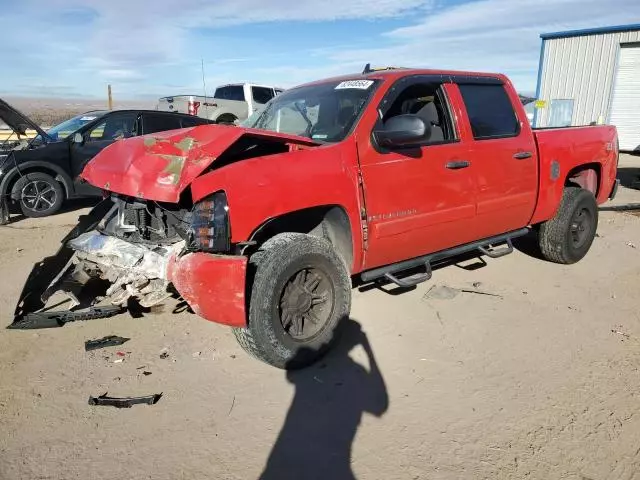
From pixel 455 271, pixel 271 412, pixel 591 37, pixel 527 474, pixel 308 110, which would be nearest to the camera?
pixel 527 474

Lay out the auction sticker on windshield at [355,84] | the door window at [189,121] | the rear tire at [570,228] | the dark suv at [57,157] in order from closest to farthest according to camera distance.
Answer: the auction sticker on windshield at [355,84]
the rear tire at [570,228]
the dark suv at [57,157]
the door window at [189,121]

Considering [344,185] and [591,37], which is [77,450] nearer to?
[344,185]

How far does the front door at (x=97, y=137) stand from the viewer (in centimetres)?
855

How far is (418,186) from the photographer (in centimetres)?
393

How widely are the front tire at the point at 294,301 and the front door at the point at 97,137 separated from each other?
20.2 ft

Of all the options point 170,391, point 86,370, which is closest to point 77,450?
point 170,391

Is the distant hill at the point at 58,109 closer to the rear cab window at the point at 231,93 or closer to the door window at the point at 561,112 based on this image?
the rear cab window at the point at 231,93

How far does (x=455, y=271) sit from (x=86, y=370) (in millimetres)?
3657

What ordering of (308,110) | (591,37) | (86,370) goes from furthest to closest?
1. (591,37)
2. (308,110)
3. (86,370)

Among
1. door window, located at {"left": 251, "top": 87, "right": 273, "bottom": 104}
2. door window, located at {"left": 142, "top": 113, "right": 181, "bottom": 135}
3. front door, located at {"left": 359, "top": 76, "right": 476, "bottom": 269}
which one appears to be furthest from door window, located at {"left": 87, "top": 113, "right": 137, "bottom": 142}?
door window, located at {"left": 251, "top": 87, "right": 273, "bottom": 104}

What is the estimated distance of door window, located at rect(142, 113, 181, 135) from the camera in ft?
29.0

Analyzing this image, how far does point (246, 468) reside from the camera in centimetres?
255

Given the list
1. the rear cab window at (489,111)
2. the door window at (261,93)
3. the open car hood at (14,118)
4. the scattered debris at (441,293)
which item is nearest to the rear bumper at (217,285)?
the scattered debris at (441,293)

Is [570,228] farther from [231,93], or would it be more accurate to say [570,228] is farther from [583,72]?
[583,72]
